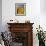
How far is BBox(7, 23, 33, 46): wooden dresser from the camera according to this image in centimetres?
610

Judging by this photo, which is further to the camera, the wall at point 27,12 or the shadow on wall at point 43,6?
the shadow on wall at point 43,6

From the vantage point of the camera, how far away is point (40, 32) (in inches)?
243

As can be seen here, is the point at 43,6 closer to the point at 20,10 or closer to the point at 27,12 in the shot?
the point at 27,12

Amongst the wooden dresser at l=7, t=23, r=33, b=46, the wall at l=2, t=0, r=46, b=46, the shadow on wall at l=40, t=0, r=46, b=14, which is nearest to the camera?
the wooden dresser at l=7, t=23, r=33, b=46

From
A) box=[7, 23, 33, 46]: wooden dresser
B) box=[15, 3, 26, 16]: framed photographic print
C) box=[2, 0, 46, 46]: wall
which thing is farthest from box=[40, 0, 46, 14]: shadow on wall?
box=[7, 23, 33, 46]: wooden dresser

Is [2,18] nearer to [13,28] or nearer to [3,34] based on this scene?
[13,28]

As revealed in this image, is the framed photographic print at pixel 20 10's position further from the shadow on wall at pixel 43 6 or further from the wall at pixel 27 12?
the shadow on wall at pixel 43 6

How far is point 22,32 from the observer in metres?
6.18

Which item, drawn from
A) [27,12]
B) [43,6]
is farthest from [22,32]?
[43,6]

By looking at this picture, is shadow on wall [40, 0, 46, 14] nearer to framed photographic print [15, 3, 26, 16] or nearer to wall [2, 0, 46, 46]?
wall [2, 0, 46, 46]

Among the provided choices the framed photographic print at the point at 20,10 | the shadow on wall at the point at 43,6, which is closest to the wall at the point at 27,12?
the framed photographic print at the point at 20,10

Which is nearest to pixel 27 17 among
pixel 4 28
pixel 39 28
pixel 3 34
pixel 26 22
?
pixel 26 22

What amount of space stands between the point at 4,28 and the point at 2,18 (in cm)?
42

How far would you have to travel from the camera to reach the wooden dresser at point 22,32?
6.10 meters
